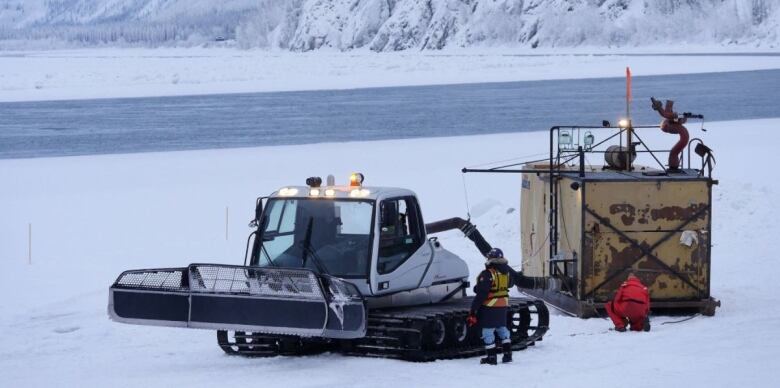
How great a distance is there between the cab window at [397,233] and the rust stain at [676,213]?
4170mm

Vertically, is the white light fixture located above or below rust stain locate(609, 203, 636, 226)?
above

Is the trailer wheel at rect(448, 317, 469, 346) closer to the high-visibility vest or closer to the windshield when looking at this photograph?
the high-visibility vest

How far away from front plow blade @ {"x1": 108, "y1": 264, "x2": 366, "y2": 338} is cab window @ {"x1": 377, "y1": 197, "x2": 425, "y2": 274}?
63cm

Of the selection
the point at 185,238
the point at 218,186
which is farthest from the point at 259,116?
the point at 185,238

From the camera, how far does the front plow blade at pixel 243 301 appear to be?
11.3 metres

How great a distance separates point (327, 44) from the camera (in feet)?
654

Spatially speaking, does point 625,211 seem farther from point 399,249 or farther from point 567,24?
point 567,24

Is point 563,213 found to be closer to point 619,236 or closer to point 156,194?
point 619,236

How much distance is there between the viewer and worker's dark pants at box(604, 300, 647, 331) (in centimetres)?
1436

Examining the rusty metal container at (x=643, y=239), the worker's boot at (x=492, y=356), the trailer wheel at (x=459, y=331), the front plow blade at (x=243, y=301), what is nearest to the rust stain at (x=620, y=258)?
the rusty metal container at (x=643, y=239)

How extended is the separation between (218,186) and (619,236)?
15764 millimetres

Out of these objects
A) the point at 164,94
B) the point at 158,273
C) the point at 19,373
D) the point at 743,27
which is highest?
the point at 743,27

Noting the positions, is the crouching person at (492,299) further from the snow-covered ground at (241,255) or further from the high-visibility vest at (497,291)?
the snow-covered ground at (241,255)

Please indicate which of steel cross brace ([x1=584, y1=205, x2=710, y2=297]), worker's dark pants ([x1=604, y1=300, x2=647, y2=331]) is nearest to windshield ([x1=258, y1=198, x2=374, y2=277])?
worker's dark pants ([x1=604, y1=300, x2=647, y2=331])
